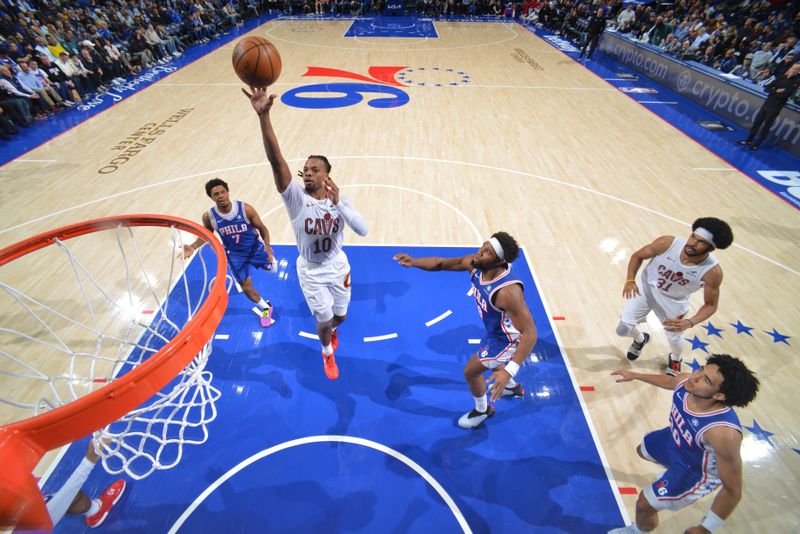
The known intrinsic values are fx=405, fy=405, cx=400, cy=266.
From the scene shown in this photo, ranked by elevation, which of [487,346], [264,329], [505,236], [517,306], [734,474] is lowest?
[264,329]

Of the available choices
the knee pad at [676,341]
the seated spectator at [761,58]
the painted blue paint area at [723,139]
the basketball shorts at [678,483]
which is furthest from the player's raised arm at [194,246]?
the seated spectator at [761,58]

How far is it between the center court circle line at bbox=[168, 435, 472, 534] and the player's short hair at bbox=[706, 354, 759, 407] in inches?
77.3

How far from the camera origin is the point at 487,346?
3.23m

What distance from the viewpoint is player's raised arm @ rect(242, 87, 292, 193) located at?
250cm

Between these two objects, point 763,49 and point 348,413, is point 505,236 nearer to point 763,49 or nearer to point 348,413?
point 348,413

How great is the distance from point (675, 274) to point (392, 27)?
21442 mm

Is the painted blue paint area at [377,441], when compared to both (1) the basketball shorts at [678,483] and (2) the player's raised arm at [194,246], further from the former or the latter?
(2) the player's raised arm at [194,246]

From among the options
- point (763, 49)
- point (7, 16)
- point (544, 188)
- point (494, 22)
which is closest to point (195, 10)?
point (7, 16)

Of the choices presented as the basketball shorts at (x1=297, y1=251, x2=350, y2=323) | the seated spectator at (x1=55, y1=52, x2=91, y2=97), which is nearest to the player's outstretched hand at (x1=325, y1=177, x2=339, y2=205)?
the basketball shorts at (x1=297, y1=251, x2=350, y2=323)

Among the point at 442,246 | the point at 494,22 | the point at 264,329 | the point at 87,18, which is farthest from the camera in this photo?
the point at 494,22

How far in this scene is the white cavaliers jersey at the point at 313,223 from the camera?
3195 millimetres

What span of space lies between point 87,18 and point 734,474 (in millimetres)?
19611

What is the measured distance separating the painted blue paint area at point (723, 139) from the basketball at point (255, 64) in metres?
8.64

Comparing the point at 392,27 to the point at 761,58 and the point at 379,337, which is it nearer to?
the point at 761,58
